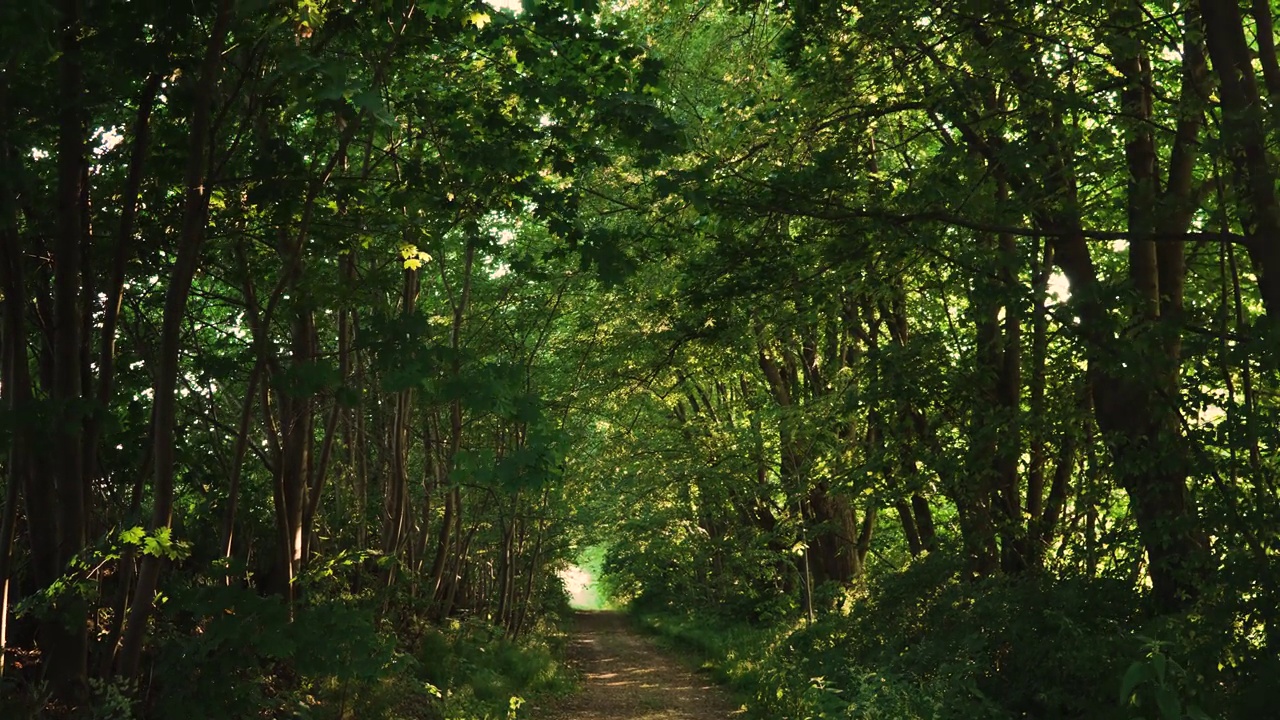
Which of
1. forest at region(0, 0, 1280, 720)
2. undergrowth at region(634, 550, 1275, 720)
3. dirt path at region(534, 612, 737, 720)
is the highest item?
forest at region(0, 0, 1280, 720)

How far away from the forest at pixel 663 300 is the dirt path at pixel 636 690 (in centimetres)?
212

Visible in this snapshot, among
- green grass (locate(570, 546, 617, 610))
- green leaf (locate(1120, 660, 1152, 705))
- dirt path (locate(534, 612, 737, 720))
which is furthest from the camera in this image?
green grass (locate(570, 546, 617, 610))

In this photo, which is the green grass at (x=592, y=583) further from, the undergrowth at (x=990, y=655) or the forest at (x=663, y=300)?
the forest at (x=663, y=300)

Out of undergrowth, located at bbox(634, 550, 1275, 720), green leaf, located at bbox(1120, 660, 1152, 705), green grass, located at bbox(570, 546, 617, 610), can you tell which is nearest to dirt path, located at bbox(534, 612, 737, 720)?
undergrowth, located at bbox(634, 550, 1275, 720)

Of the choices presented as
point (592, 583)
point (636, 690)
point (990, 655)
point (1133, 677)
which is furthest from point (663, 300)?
point (592, 583)

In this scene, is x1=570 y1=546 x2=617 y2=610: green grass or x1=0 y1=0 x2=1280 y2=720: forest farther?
x1=570 y1=546 x2=617 y2=610: green grass

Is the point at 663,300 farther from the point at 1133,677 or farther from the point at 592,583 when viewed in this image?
the point at 592,583

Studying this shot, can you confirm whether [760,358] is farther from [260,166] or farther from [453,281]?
[260,166]

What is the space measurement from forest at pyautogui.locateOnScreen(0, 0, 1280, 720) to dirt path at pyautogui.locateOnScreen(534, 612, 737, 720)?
212 cm

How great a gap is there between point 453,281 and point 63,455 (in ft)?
32.4

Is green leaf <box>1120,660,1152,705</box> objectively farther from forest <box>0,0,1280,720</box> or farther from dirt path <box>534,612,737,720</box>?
dirt path <box>534,612,737,720</box>

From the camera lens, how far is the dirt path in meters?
14.0

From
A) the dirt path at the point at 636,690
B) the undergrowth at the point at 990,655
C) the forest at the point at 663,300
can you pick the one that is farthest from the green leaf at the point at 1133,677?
the dirt path at the point at 636,690

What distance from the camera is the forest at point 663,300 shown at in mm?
5582
